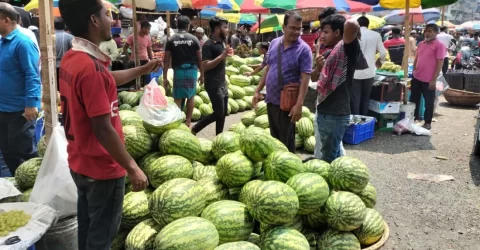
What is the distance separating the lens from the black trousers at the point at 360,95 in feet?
25.7

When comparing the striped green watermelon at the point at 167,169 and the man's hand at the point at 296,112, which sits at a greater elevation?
the man's hand at the point at 296,112

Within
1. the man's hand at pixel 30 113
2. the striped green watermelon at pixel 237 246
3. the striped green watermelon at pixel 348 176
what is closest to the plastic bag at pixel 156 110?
the man's hand at pixel 30 113

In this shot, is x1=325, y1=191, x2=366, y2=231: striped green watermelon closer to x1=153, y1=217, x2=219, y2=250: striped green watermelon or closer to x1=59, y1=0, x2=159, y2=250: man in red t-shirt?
x1=153, y1=217, x2=219, y2=250: striped green watermelon

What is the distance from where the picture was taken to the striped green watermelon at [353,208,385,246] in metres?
3.58

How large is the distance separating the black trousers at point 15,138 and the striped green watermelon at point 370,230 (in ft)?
11.6

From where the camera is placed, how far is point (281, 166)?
137 inches

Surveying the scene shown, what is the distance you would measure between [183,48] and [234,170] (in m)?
4.09

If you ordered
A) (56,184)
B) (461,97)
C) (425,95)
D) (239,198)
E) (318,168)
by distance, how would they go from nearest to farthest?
(56,184) < (239,198) < (318,168) < (425,95) < (461,97)

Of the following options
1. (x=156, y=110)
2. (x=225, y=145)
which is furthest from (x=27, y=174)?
(x=225, y=145)

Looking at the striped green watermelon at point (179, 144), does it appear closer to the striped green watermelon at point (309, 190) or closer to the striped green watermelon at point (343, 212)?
the striped green watermelon at point (309, 190)

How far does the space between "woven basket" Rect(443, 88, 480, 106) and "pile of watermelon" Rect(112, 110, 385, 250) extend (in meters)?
9.02

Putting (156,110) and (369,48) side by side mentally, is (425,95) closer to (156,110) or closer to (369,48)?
(369,48)

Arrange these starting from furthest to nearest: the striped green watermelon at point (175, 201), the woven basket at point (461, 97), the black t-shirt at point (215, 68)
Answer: the woven basket at point (461, 97)
the black t-shirt at point (215, 68)
the striped green watermelon at point (175, 201)

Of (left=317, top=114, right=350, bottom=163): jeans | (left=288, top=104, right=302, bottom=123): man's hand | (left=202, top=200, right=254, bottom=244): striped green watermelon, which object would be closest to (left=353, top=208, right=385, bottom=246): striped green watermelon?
(left=317, top=114, right=350, bottom=163): jeans
